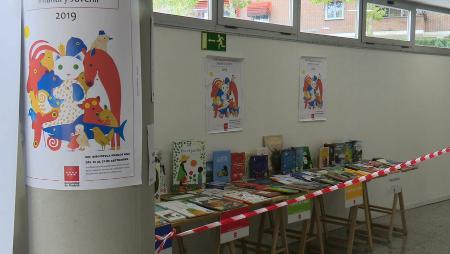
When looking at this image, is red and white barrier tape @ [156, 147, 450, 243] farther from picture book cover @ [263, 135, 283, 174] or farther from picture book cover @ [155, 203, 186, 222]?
picture book cover @ [263, 135, 283, 174]

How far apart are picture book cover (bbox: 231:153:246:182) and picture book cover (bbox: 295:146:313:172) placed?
0.63 m

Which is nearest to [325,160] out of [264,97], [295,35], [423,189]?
[264,97]

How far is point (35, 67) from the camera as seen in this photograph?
4.37 ft

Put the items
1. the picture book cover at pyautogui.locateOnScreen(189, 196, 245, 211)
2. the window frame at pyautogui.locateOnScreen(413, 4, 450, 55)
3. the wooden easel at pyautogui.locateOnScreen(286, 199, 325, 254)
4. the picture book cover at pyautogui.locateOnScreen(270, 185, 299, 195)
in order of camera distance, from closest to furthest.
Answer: the picture book cover at pyautogui.locateOnScreen(189, 196, 245, 211), the picture book cover at pyautogui.locateOnScreen(270, 185, 299, 195), the wooden easel at pyautogui.locateOnScreen(286, 199, 325, 254), the window frame at pyautogui.locateOnScreen(413, 4, 450, 55)

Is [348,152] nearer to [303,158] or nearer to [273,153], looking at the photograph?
[303,158]

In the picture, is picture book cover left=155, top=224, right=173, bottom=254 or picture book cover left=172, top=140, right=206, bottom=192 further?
picture book cover left=172, top=140, right=206, bottom=192

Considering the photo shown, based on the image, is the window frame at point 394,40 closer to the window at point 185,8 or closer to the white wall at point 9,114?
the window at point 185,8

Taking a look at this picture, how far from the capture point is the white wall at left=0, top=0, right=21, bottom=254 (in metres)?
1.34

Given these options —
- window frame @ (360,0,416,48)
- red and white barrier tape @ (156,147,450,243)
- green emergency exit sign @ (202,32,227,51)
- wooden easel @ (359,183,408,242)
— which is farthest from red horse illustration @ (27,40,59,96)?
window frame @ (360,0,416,48)

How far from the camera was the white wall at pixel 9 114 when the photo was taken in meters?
1.34

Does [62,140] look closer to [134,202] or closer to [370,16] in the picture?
[134,202]

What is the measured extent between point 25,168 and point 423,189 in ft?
18.7

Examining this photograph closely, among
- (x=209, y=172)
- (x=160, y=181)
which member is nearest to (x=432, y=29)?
(x=209, y=172)

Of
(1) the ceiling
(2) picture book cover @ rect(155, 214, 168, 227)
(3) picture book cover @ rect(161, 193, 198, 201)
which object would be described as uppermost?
(1) the ceiling
